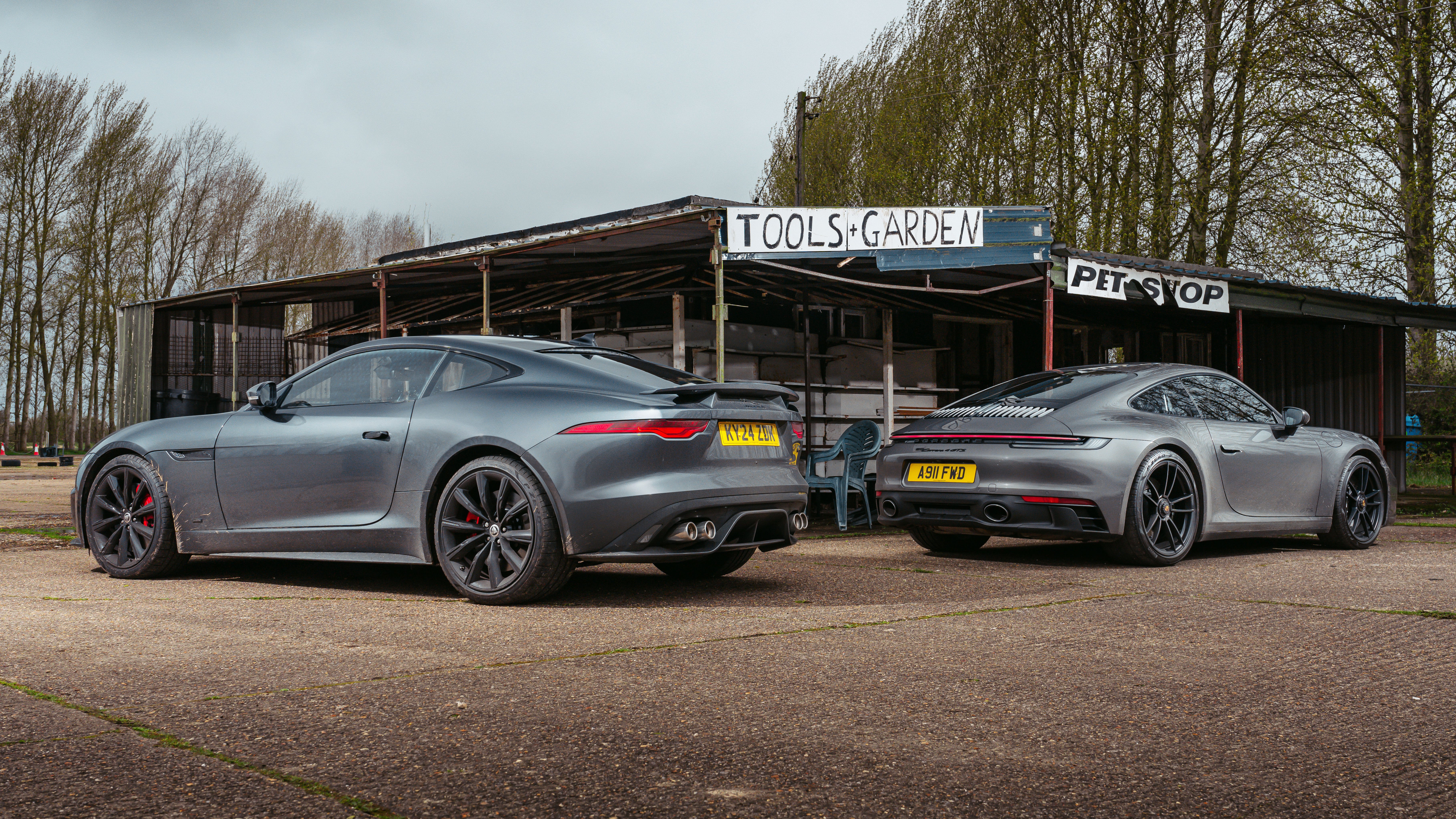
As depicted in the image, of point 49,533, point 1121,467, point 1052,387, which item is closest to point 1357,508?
point 1052,387

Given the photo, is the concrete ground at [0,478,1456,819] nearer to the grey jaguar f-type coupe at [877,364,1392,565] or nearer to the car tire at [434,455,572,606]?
the car tire at [434,455,572,606]

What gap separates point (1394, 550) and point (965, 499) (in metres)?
3.49

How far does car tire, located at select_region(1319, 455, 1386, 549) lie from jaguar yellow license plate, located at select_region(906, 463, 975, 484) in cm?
295

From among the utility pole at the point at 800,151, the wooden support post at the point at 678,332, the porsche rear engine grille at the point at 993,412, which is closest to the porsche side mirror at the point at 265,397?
the porsche rear engine grille at the point at 993,412

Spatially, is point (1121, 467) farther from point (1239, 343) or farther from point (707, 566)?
point (1239, 343)

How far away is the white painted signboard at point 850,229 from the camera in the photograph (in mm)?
8898

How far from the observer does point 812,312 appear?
13.2 m

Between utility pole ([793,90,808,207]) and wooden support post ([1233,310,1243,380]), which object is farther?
utility pole ([793,90,808,207])

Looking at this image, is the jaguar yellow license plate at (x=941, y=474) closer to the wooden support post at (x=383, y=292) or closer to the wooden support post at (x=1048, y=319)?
the wooden support post at (x=1048, y=319)

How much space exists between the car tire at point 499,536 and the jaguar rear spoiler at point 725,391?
2.24 ft

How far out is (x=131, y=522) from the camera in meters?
6.23

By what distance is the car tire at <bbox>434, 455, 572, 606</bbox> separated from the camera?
5020 millimetres

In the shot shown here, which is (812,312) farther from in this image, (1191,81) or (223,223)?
(223,223)

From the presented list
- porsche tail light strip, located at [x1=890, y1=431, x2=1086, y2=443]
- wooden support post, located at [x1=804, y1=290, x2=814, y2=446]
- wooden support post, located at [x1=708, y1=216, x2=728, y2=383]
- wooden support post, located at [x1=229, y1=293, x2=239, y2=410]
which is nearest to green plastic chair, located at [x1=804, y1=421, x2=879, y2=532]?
wooden support post, located at [x1=804, y1=290, x2=814, y2=446]
